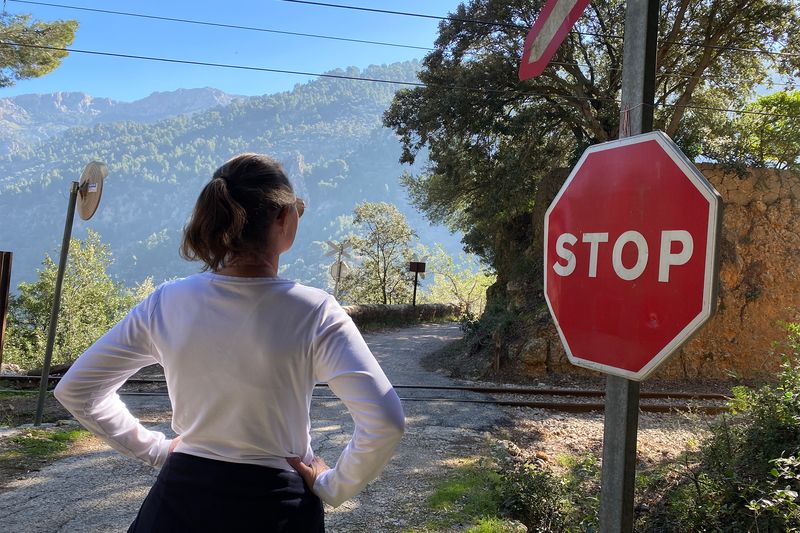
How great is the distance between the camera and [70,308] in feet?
99.8

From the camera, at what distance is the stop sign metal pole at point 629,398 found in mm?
1168

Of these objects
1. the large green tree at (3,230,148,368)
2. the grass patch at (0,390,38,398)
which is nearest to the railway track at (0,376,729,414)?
the grass patch at (0,390,38,398)

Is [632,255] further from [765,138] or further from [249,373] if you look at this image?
[765,138]

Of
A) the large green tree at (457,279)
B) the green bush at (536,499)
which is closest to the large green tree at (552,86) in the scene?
the green bush at (536,499)

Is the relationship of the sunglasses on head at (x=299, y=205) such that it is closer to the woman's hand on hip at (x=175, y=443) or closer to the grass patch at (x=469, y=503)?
the woman's hand on hip at (x=175, y=443)

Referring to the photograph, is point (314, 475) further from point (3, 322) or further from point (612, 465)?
point (3, 322)

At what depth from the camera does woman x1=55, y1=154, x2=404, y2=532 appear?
3.68 ft

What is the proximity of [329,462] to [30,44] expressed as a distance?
49.3ft

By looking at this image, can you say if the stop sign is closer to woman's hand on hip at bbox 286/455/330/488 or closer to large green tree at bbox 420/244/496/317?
woman's hand on hip at bbox 286/455/330/488

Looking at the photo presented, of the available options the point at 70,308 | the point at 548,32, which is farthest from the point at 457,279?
the point at 548,32

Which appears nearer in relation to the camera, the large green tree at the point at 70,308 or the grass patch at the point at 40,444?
the grass patch at the point at 40,444

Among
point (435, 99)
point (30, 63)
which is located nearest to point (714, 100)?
point (435, 99)

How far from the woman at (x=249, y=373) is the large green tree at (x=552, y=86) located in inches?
429

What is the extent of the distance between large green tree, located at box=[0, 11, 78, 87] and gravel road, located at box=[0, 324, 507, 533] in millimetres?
11576
